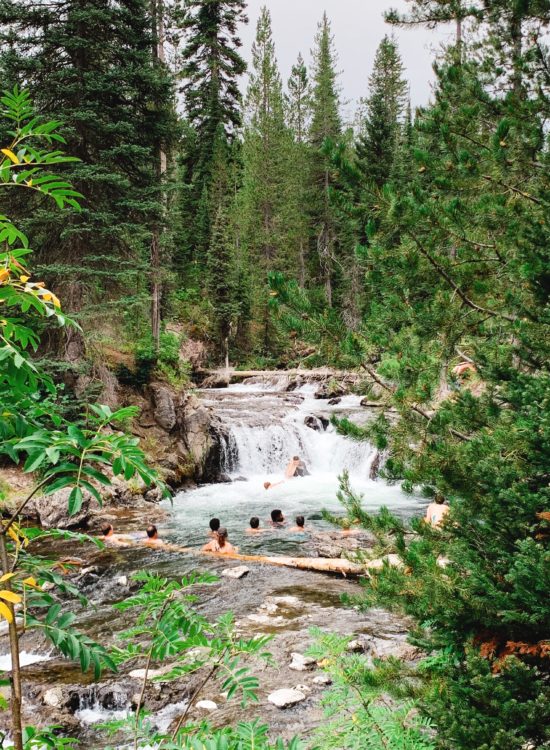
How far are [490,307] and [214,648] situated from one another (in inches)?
116

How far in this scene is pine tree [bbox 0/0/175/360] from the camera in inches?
523

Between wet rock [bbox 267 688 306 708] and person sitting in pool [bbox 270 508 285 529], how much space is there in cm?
662

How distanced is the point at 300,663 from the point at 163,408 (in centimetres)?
1132

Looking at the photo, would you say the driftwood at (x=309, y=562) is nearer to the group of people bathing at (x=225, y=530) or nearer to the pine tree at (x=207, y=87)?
the group of people bathing at (x=225, y=530)

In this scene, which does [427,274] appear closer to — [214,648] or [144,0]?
[214,648]

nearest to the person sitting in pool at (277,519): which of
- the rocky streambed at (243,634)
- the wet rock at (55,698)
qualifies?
the rocky streambed at (243,634)

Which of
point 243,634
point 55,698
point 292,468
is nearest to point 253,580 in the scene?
point 243,634

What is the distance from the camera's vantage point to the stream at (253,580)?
511cm

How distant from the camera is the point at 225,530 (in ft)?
32.7

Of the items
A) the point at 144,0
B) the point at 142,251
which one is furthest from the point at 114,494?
the point at 144,0

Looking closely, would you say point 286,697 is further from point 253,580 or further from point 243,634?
point 253,580

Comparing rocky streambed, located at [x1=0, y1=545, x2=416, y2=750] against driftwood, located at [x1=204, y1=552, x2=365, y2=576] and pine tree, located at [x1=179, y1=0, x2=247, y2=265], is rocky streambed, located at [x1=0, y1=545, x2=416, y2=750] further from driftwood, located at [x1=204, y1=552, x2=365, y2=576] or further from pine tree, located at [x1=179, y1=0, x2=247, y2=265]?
pine tree, located at [x1=179, y1=0, x2=247, y2=265]

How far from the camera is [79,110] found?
13.4 metres

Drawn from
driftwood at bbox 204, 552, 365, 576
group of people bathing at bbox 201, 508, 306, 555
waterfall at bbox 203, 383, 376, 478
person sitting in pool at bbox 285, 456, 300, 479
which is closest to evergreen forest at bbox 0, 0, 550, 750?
driftwood at bbox 204, 552, 365, 576
